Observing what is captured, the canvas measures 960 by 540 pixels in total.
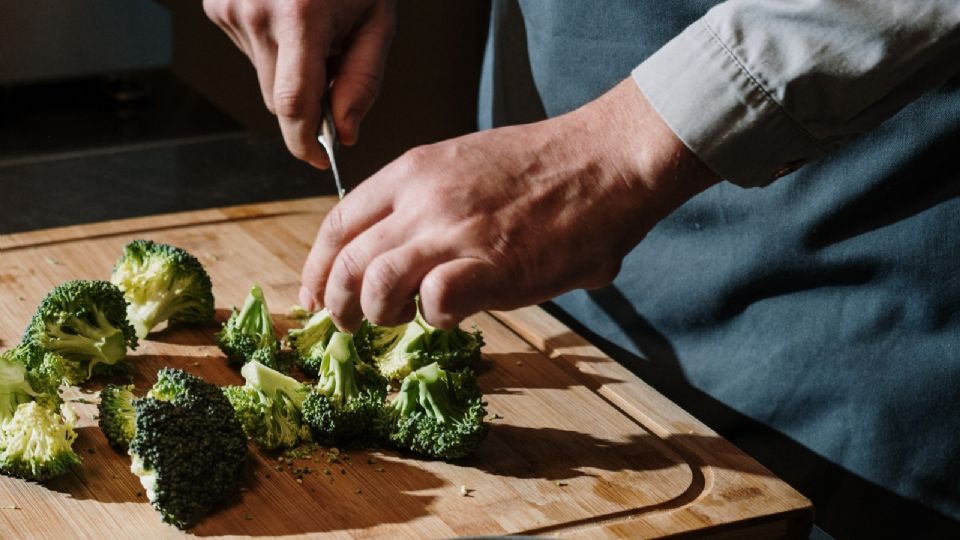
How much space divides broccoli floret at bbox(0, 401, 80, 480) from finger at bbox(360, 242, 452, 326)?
363 millimetres

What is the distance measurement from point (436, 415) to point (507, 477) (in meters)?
0.11

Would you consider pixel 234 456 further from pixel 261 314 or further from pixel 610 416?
pixel 610 416

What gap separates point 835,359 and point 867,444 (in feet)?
0.38

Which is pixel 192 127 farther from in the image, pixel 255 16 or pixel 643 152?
pixel 643 152

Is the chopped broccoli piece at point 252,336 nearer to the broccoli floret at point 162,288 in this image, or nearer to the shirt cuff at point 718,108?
the broccoli floret at point 162,288

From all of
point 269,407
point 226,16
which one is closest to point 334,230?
point 269,407

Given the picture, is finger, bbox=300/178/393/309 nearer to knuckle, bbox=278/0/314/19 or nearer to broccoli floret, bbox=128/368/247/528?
broccoli floret, bbox=128/368/247/528

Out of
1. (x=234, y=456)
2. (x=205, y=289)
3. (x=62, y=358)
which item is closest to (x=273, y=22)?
(x=205, y=289)

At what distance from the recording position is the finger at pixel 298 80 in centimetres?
164

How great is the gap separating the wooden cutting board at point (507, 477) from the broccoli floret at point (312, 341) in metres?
0.09

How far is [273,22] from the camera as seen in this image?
170cm

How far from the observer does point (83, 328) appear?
1581 mm

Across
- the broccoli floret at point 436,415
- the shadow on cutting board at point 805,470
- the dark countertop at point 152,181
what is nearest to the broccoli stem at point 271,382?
the broccoli floret at point 436,415

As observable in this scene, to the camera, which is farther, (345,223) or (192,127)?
(192,127)
